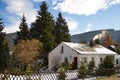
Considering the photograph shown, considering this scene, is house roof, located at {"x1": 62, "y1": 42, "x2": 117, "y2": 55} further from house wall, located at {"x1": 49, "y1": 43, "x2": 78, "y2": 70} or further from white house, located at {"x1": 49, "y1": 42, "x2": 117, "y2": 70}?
house wall, located at {"x1": 49, "y1": 43, "x2": 78, "y2": 70}

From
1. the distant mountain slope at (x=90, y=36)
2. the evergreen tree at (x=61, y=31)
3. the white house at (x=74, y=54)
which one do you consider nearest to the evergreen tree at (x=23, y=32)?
the evergreen tree at (x=61, y=31)

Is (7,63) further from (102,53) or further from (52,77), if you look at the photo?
(52,77)

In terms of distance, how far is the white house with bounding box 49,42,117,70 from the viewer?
51.3m

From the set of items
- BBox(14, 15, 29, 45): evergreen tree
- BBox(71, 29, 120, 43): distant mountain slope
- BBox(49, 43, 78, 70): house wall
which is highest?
BBox(71, 29, 120, 43): distant mountain slope

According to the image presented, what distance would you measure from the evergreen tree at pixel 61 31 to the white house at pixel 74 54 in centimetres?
1737

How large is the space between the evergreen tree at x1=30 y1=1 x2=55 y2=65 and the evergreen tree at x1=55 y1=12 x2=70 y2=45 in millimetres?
5074

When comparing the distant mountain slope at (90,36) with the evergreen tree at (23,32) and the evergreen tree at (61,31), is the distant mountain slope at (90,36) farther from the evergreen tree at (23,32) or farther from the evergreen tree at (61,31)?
the evergreen tree at (23,32)

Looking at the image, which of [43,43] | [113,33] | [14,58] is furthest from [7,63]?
[113,33]

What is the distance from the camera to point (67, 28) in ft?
257

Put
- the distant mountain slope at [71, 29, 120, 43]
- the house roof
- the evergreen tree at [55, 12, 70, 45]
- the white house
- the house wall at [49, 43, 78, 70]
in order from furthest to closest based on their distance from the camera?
the distant mountain slope at [71, 29, 120, 43] → the evergreen tree at [55, 12, 70, 45] → the house wall at [49, 43, 78, 70] → the house roof → the white house

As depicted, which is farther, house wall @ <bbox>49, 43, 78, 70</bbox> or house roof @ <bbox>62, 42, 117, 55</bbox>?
house wall @ <bbox>49, 43, 78, 70</bbox>

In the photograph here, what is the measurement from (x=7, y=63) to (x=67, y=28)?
25793 millimetres

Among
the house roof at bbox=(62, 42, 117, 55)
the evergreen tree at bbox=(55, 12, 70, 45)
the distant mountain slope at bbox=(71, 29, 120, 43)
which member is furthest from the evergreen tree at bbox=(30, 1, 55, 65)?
the distant mountain slope at bbox=(71, 29, 120, 43)

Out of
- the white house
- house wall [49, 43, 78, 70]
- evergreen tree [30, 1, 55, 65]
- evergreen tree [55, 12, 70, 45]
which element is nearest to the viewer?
the white house
